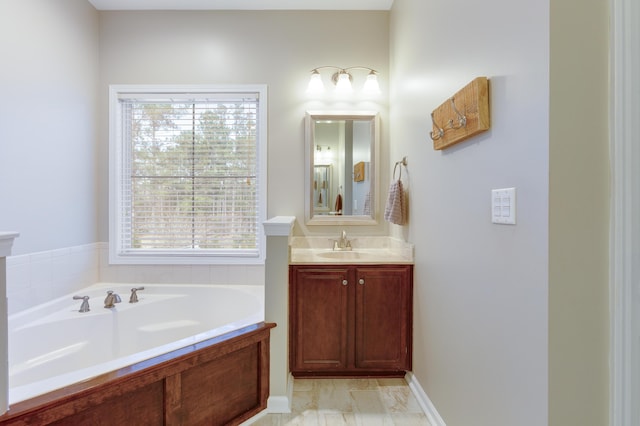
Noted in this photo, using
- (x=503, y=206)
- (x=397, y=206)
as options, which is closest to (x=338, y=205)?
(x=397, y=206)

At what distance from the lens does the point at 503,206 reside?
104 centimetres

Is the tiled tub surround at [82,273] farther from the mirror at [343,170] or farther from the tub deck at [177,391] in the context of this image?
the tub deck at [177,391]

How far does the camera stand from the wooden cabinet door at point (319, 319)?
2.05 metres

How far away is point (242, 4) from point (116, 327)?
2537 mm

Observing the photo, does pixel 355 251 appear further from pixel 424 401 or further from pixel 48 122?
pixel 48 122

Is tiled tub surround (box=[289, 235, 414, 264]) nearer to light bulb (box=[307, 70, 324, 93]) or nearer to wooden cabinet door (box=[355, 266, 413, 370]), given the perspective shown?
wooden cabinet door (box=[355, 266, 413, 370])

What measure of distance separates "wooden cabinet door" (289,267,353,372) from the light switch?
1.13 metres

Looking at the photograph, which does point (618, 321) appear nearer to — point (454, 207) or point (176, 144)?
point (454, 207)

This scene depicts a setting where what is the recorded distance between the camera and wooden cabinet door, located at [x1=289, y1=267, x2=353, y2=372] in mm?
2049

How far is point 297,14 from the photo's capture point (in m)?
2.57

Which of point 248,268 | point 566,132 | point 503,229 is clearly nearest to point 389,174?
point 248,268

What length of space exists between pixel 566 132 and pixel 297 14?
2365mm

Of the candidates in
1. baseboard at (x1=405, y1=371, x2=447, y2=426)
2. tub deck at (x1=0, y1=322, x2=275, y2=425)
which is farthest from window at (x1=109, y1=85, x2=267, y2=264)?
baseboard at (x1=405, y1=371, x2=447, y2=426)

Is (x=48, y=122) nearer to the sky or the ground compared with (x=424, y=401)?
nearer to the sky
